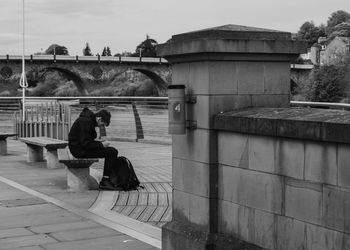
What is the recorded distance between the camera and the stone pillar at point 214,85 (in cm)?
480

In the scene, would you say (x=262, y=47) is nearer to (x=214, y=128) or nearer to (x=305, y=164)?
(x=214, y=128)

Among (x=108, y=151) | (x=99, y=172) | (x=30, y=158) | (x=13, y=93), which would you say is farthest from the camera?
(x=13, y=93)

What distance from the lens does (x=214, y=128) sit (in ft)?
15.8

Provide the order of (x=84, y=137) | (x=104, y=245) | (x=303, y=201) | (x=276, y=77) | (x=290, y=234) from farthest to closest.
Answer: (x=84, y=137) → (x=104, y=245) → (x=276, y=77) → (x=290, y=234) → (x=303, y=201)

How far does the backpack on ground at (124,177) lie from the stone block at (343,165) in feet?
17.9

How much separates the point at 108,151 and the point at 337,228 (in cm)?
564

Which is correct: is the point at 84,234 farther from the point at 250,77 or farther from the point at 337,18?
the point at 337,18

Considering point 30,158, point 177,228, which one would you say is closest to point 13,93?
point 30,158

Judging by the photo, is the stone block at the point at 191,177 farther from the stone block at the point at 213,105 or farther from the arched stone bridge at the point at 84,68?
the arched stone bridge at the point at 84,68

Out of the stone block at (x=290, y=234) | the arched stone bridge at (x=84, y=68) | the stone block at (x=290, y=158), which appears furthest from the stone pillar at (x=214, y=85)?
the arched stone bridge at (x=84, y=68)

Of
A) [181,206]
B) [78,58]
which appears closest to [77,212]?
[181,206]

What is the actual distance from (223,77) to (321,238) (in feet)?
4.94

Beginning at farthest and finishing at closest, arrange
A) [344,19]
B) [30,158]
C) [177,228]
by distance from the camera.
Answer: [344,19], [30,158], [177,228]

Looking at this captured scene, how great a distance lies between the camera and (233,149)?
15.3 feet
